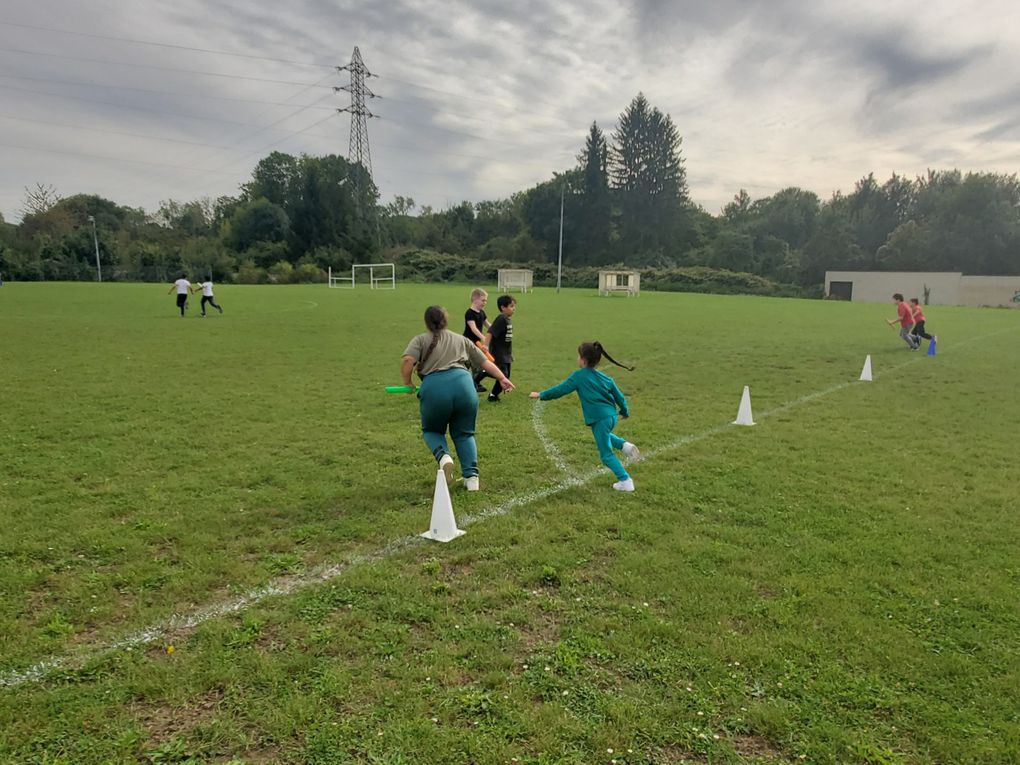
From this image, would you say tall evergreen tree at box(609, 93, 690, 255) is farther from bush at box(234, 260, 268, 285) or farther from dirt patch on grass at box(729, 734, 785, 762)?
dirt patch on grass at box(729, 734, 785, 762)

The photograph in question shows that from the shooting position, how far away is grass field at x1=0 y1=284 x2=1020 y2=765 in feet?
9.73

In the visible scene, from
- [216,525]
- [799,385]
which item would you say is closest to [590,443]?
[216,525]

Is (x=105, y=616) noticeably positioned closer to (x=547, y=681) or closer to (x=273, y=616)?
(x=273, y=616)

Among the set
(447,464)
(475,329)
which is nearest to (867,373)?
(475,329)

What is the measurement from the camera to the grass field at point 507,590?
2967 mm

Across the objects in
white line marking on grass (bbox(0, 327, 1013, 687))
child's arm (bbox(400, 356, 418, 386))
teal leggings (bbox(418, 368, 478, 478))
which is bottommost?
white line marking on grass (bbox(0, 327, 1013, 687))

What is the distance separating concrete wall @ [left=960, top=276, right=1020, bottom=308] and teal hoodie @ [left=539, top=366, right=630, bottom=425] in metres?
67.2

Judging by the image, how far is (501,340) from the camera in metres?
10.3

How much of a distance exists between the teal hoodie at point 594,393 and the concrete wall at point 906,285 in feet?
202

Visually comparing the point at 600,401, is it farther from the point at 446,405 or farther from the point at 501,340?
the point at 501,340

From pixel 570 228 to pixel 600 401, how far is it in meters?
89.2

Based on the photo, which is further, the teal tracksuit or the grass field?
the teal tracksuit

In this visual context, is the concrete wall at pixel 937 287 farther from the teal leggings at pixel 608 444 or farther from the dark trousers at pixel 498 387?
the teal leggings at pixel 608 444

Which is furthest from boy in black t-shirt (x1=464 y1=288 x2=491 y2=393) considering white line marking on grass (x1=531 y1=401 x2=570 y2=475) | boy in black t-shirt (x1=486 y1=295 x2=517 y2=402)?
white line marking on grass (x1=531 y1=401 x2=570 y2=475)
